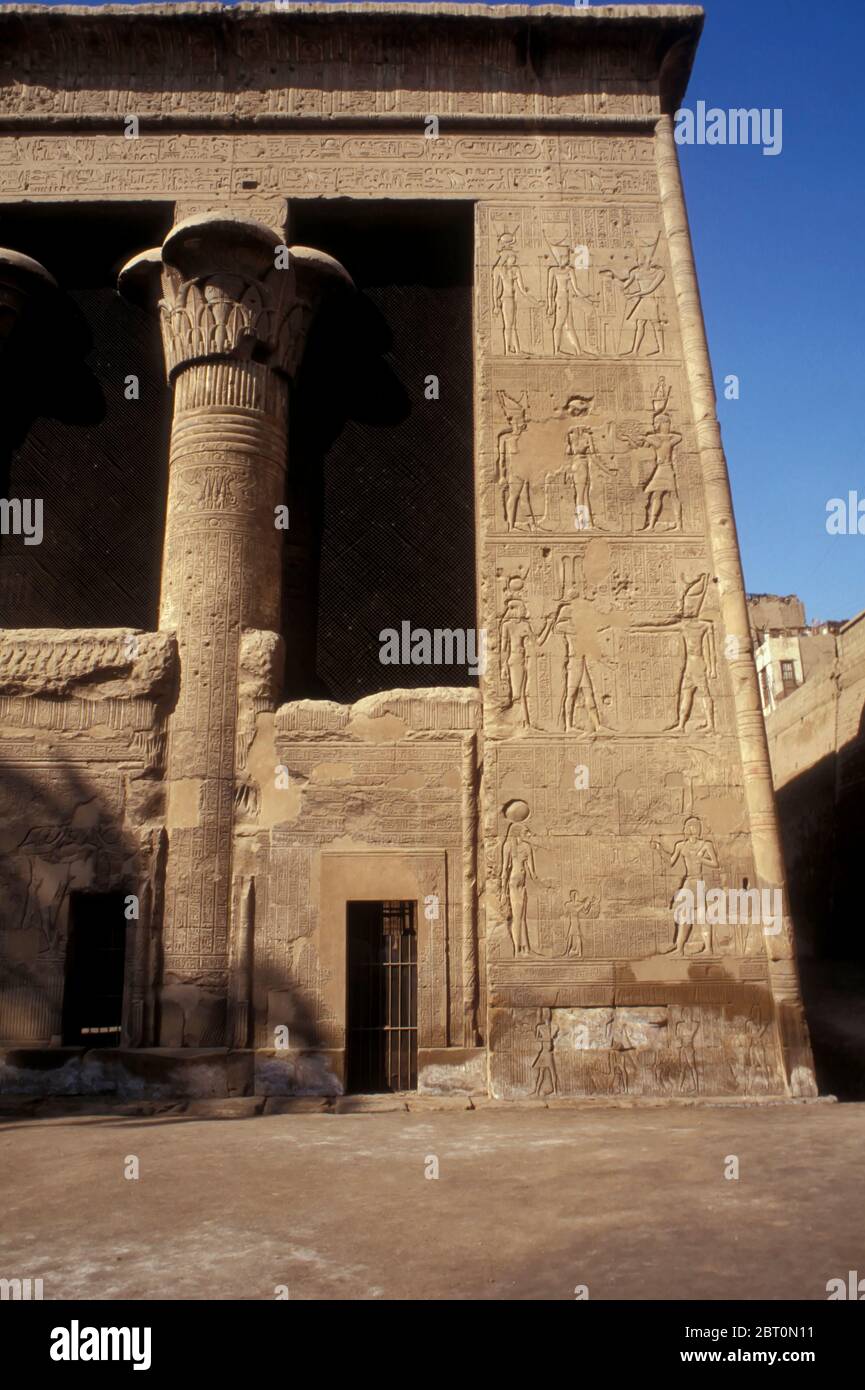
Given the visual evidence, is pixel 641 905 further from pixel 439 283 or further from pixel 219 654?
pixel 439 283

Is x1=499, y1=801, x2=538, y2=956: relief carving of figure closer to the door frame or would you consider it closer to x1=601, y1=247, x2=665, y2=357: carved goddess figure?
the door frame

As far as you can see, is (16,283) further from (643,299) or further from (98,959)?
(98,959)

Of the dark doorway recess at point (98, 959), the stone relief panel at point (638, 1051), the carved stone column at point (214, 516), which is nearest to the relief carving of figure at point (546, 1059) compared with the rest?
the stone relief panel at point (638, 1051)

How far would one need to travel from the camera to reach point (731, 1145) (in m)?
5.83

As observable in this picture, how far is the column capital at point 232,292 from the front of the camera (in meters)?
9.38

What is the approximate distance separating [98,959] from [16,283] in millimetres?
6614

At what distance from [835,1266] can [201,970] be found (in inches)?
219

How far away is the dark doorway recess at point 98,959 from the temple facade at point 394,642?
0.03 m

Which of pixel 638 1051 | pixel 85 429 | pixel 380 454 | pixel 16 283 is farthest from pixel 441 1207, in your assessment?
pixel 16 283

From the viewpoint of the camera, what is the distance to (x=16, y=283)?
10.2 metres

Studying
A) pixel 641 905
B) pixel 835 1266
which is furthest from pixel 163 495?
pixel 835 1266

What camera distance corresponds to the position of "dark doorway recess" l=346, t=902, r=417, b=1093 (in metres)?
8.28

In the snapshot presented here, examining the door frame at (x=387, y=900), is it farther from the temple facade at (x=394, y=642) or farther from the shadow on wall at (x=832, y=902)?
the shadow on wall at (x=832, y=902)

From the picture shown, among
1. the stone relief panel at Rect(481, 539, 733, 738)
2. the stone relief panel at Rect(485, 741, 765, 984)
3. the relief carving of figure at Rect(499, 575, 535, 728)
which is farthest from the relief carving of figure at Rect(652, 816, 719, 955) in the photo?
the relief carving of figure at Rect(499, 575, 535, 728)
